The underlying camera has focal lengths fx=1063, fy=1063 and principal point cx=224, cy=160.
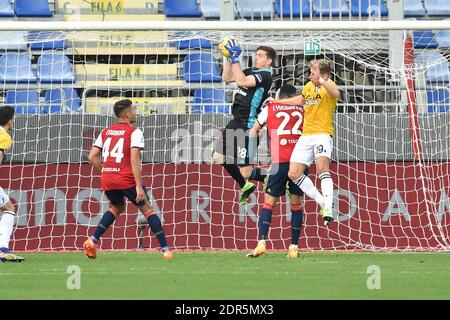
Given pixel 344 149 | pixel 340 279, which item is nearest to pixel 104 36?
pixel 344 149

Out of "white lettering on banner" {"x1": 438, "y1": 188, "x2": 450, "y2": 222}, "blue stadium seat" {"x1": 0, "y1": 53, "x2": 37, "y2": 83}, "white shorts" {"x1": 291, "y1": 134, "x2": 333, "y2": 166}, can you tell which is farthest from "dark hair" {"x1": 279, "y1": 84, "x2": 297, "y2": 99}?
"blue stadium seat" {"x1": 0, "y1": 53, "x2": 37, "y2": 83}

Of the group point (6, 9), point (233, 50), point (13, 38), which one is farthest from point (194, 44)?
point (233, 50)

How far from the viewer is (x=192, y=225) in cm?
1396

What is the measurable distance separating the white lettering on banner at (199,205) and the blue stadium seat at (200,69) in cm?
235

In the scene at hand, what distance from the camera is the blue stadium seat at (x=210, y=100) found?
14.9 metres

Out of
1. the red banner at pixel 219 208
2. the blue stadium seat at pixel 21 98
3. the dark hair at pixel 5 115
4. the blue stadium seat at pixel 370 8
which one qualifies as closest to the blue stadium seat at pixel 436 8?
the blue stadium seat at pixel 370 8

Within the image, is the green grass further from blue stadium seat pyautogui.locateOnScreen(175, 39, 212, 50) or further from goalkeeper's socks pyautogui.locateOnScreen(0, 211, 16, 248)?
blue stadium seat pyautogui.locateOnScreen(175, 39, 212, 50)

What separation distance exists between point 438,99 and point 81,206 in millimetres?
5152

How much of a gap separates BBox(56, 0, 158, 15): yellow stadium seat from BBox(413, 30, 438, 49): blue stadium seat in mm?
4388

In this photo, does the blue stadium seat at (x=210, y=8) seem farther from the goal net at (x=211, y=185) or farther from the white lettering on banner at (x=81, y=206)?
the white lettering on banner at (x=81, y=206)

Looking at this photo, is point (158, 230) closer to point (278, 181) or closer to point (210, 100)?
point (278, 181)

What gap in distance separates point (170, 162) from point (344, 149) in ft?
7.54

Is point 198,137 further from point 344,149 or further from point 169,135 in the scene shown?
point 344,149

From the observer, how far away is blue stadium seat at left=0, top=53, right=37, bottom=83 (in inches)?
625
